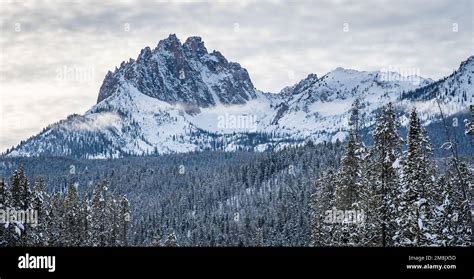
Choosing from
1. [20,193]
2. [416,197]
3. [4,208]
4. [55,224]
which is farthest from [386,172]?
[55,224]

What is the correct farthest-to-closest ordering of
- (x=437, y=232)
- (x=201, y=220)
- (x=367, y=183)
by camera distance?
(x=201, y=220), (x=367, y=183), (x=437, y=232)

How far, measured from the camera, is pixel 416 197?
29.7 meters

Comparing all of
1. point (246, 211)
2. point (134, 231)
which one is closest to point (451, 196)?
point (134, 231)

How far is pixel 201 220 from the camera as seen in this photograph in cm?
16388

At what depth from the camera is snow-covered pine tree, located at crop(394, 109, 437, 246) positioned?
94.8 ft

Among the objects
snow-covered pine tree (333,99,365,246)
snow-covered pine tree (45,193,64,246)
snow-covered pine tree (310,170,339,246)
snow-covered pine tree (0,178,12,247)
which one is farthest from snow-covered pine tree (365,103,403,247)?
snow-covered pine tree (45,193,64,246)

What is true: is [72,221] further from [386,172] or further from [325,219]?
[386,172]

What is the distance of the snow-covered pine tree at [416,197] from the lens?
2889cm

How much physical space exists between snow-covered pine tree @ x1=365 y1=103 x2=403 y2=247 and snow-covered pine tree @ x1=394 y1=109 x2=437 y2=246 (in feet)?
1.91

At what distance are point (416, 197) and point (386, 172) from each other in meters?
2.26

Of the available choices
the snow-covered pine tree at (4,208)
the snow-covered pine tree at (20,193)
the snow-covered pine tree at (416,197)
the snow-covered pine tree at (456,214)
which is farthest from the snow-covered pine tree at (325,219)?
the snow-covered pine tree at (20,193)

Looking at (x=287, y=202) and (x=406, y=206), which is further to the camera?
(x=287, y=202)

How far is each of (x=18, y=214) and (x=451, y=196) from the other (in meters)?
29.5
